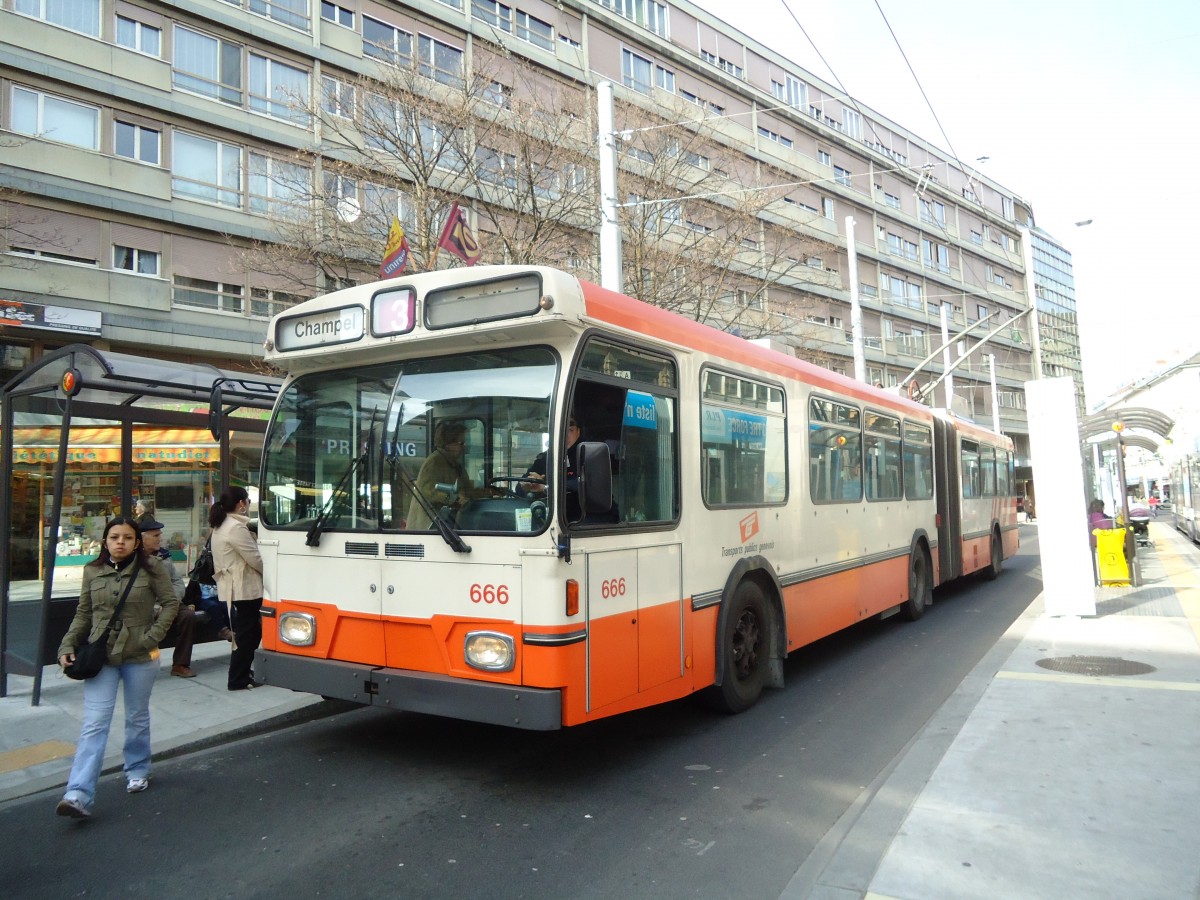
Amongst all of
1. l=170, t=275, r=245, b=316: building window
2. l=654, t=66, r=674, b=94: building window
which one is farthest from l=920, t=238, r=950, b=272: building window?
l=170, t=275, r=245, b=316: building window

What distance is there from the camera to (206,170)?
72.0 ft

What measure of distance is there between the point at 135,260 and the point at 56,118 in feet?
11.0

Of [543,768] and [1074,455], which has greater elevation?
[1074,455]

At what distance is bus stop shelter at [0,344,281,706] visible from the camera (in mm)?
7465

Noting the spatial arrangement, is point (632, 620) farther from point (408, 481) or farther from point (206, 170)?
point (206, 170)

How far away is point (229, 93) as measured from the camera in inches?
886

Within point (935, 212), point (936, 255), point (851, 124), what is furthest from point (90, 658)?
point (936, 255)

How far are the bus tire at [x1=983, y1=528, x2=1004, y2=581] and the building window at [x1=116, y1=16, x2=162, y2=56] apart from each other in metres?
A: 21.7

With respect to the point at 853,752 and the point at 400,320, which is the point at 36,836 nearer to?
the point at 400,320

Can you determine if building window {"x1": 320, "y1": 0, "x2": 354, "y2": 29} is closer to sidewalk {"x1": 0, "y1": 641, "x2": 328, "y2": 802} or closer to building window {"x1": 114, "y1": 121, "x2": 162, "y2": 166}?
building window {"x1": 114, "y1": 121, "x2": 162, "y2": 166}

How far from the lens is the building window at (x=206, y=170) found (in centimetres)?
2156

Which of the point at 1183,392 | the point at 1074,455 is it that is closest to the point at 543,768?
the point at 1074,455

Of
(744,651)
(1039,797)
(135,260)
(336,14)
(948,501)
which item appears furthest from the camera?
(336,14)

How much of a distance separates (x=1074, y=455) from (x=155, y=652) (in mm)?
10213
